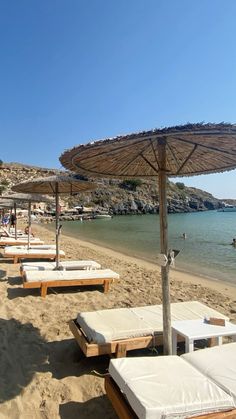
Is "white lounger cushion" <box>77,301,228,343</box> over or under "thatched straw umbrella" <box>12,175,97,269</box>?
under

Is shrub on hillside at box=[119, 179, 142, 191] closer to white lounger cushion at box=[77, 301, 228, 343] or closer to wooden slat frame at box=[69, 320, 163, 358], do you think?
white lounger cushion at box=[77, 301, 228, 343]

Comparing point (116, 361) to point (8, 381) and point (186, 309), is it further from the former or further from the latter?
point (186, 309)

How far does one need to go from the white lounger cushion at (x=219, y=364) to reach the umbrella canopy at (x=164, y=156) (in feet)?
1.85

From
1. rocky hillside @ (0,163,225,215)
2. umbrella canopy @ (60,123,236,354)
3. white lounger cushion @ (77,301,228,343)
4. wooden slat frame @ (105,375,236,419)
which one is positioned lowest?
wooden slat frame @ (105,375,236,419)

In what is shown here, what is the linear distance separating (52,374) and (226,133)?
10.8ft

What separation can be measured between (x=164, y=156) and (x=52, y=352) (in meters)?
2.97

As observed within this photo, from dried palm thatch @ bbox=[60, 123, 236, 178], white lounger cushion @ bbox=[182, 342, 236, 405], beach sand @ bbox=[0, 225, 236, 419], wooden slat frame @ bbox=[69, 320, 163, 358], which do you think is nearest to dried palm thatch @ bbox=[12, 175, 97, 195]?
beach sand @ bbox=[0, 225, 236, 419]

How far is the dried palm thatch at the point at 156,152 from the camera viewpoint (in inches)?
119

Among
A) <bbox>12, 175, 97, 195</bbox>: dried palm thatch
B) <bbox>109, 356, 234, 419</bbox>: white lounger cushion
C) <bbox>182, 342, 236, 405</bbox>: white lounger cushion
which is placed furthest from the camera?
<bbox>12, 175, 97, 195</bbox>: dried palm thatch

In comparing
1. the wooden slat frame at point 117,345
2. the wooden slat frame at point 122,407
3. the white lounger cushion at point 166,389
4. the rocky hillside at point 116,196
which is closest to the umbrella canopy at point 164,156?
the wooden slat frame at point 117,345

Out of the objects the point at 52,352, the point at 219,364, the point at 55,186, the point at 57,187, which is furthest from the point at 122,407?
the point at 55,186

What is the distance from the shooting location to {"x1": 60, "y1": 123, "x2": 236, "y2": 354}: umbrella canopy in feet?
10.1

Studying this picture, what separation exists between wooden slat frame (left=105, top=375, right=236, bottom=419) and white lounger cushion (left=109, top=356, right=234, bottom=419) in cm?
4

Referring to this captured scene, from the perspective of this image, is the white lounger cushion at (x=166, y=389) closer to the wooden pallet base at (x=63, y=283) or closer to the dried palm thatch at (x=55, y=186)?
the wooden pallet base at (x=63, y=283)
